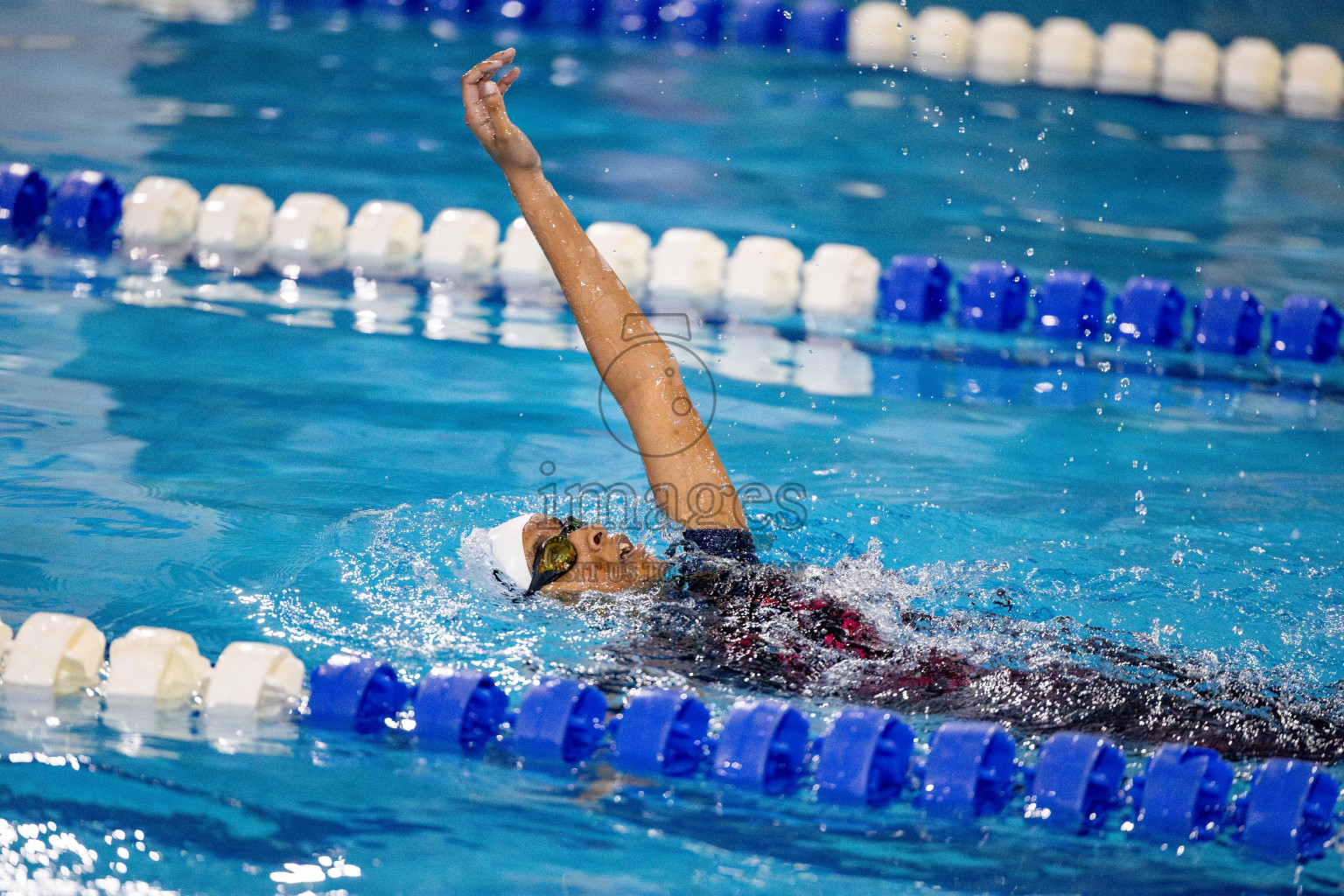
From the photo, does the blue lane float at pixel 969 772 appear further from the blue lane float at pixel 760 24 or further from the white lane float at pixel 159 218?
the blue lane float at pixel 760 24

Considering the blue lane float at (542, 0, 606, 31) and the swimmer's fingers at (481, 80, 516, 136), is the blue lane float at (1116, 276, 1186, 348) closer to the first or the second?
the swimmer's fingers at (481, 80, 516, 136)

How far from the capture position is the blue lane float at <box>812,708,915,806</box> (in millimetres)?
2623

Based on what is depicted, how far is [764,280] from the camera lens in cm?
597

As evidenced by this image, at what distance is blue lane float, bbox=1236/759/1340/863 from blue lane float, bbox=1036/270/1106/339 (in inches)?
135

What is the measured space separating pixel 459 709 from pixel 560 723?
21 centimetres

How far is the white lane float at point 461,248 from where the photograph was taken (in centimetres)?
608

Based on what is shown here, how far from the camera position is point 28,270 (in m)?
5.68

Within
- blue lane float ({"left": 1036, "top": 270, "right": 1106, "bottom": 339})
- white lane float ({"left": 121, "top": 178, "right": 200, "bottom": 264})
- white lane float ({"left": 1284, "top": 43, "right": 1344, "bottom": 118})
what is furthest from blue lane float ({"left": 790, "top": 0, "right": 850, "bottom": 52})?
white lane float ({"left": 121, "top": 178, "right": 200, "bottom": 264})

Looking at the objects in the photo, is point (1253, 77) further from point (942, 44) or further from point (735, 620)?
point (735, 620)

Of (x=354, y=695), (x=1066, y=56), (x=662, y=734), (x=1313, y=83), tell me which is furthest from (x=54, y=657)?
(x=1313, y=83)

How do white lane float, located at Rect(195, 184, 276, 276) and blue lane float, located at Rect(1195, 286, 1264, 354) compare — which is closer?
blue lane float, located at Rect(1195, 286, 1264, 354)

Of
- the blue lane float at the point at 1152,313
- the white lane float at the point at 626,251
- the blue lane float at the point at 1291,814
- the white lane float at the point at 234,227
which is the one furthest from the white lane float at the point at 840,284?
the blue lane float at the point at 1291,814

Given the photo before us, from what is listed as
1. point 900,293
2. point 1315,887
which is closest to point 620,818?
point 1315,887

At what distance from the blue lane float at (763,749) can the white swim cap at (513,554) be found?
23.7 inches
